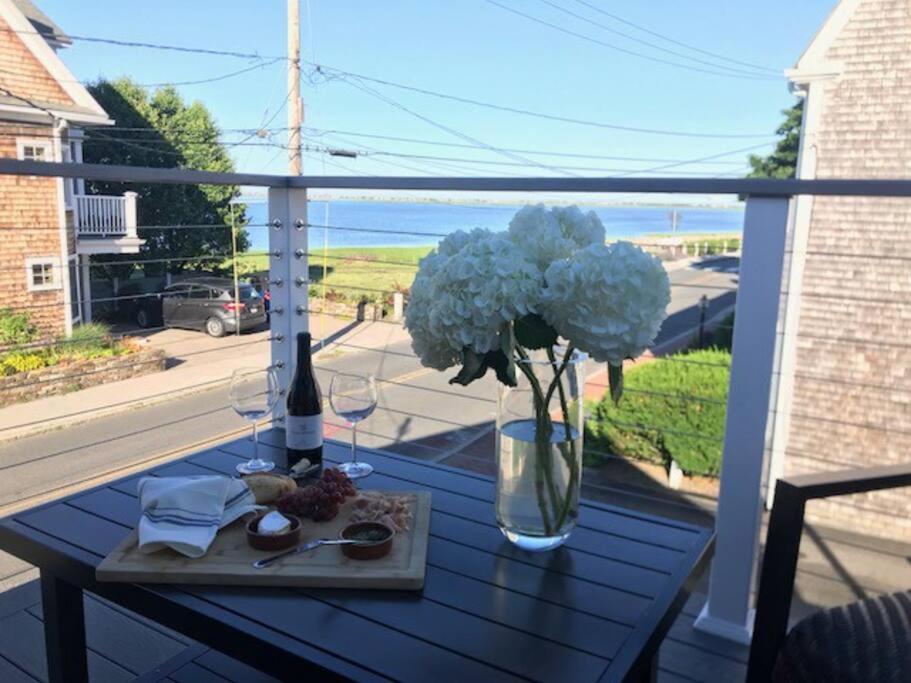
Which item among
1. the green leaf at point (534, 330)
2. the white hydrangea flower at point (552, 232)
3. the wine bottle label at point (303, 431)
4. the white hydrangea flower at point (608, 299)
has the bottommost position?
the wine bottle label at point (303, 431)

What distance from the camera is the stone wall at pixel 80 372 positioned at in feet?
26.5

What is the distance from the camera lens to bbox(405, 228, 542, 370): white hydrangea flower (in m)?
0.89

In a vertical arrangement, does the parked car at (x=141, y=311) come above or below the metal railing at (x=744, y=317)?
below

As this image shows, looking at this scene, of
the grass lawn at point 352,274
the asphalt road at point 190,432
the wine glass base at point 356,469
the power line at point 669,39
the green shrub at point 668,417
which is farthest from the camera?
the power line at point 669,39

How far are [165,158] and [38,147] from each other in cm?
616

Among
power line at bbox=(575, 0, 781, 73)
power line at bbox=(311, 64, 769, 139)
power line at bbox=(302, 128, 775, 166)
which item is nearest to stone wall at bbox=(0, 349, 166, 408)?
power line at bbox=(302, 128, 775, 166)

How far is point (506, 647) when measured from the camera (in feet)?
2.76

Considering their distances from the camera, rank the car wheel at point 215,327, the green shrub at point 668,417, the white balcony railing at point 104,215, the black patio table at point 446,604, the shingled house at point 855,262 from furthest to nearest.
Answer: the car wheel at point 215,327, the white balcony railing at point 104,215, the green shrub at point 668,417, the shingled house at point 855,262, the black patio table at point 446,604

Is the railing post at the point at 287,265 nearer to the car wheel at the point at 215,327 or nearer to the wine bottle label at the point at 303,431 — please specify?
the wine bottle label at the point at 303,431

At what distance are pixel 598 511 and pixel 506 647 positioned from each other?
1.50 ft

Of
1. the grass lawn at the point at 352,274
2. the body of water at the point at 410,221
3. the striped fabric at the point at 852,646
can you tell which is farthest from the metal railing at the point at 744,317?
the grass lawn at the point at 352,274

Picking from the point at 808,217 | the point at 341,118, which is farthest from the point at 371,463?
the point at 341,118

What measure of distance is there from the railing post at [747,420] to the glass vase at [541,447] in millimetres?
866

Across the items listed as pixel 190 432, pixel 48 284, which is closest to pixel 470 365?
pixel 190 432
